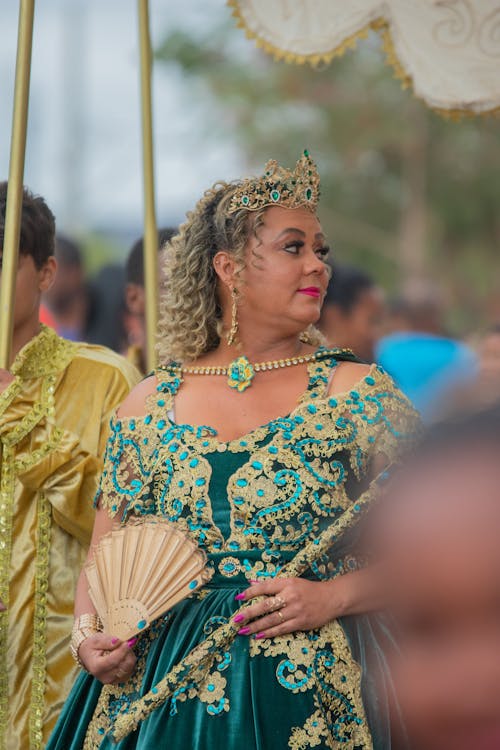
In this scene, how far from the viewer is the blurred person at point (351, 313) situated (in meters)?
6.23

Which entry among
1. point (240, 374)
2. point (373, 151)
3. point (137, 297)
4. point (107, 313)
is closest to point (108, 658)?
point (240, 374)

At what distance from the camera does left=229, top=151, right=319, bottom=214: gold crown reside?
131 inches

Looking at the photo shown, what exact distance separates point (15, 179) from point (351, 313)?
2.97 m

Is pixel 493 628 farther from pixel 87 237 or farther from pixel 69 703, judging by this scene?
pixel 87 237

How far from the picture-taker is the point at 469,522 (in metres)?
1.23

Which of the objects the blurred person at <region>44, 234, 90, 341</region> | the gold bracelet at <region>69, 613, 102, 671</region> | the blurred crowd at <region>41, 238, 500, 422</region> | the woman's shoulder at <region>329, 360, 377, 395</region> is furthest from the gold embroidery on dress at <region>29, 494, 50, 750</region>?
the blurred person at <region>44, 234, 90, 341</region>

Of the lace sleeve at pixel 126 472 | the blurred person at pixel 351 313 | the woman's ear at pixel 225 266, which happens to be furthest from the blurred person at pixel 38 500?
the blurred person at pixel 351 313

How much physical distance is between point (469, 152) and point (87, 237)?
33.3ft

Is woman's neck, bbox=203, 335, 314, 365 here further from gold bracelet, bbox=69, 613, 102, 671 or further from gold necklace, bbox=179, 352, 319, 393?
gold bracelet, bbox=69, 613, 102, 671

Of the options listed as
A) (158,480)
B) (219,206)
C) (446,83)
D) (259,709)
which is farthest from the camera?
(446,83)

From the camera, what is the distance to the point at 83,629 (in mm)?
3195

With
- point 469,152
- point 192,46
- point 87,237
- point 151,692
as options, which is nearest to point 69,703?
point 151,692

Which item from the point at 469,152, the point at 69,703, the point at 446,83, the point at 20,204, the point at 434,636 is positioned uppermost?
the point at 469,152

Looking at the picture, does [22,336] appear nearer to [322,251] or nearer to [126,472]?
[126,472]
